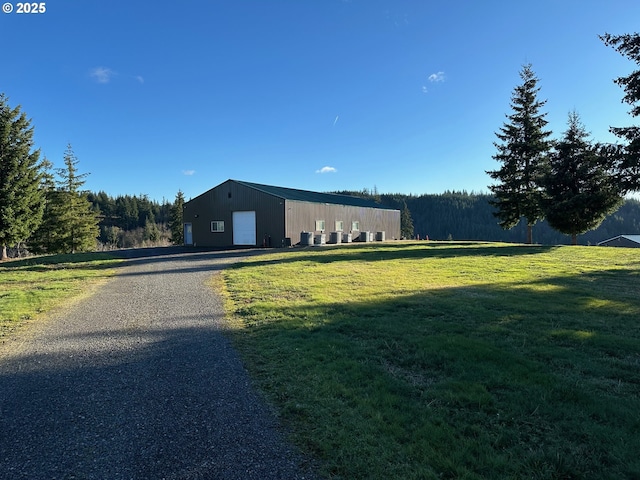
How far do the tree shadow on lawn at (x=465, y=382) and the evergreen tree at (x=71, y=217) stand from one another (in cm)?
3144

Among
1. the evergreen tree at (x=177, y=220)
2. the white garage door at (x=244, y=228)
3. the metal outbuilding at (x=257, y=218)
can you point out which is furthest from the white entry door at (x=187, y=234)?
the evergreen tree at (x=177, y=220)

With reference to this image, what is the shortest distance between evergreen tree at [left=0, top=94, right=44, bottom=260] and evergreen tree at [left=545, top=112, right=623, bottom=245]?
107ft

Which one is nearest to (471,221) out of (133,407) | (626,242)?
(626,242)

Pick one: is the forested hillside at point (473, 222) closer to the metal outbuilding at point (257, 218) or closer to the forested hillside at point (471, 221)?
the forested hillside at point (471, 221)

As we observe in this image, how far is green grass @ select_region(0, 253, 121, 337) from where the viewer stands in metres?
7.24

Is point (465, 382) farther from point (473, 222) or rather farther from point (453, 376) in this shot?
point (473, 222)

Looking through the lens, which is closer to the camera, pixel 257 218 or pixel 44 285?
pixel 44 285

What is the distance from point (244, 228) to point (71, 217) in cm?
1608

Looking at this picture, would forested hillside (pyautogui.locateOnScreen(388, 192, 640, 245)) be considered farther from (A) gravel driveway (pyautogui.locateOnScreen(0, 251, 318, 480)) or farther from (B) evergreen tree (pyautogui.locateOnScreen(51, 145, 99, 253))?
(A) gravel driveway (pyautogui.locateOnScreen(0, 251, 318, 480))

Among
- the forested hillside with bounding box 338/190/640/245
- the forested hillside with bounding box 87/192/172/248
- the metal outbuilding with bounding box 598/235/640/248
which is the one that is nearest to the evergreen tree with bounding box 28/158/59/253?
the forested hillside with bounding box 87/192/172/248

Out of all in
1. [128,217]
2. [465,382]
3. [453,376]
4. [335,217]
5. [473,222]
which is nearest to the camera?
[465,382]

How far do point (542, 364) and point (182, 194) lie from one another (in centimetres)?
4806

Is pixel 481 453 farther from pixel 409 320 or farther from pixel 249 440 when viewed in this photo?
pixel 409 320

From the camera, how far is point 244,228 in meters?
27.3
